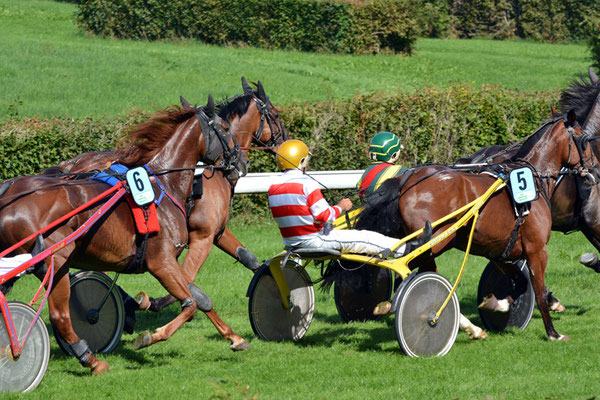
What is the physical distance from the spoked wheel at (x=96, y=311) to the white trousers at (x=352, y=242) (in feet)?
6.43

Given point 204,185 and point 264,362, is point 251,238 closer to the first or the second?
point 204,185

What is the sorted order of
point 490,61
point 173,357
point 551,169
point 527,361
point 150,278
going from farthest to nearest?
point 490,61
point 150,278
point 551,169
point 173,357
point 527,361

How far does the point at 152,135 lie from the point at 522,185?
3276 mm

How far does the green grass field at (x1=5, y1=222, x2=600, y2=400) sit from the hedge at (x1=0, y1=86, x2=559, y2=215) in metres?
4.12

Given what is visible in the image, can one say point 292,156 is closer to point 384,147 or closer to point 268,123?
point 384,147

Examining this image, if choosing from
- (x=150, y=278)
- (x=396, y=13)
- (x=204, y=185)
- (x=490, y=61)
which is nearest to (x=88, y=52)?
(x=396, y=13)

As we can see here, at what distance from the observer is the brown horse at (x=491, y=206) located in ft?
23.8

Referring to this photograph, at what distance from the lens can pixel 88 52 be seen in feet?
96.2

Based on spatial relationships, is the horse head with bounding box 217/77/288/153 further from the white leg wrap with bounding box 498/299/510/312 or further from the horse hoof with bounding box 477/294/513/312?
the white leg wrap with bounding box 498/299/510/312

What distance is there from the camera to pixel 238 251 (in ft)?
27.7

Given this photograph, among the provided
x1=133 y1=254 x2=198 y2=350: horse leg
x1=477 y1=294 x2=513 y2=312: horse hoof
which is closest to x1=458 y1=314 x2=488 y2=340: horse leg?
x1=477 y1=294 x2=513 y2=312: horse hoof

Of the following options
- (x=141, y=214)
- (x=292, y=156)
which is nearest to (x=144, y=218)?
(x=141, y=214)

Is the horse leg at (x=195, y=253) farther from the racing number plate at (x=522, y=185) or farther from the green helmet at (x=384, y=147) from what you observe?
the racing number plate at (x=522, y=185)

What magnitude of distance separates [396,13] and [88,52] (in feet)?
40.3
